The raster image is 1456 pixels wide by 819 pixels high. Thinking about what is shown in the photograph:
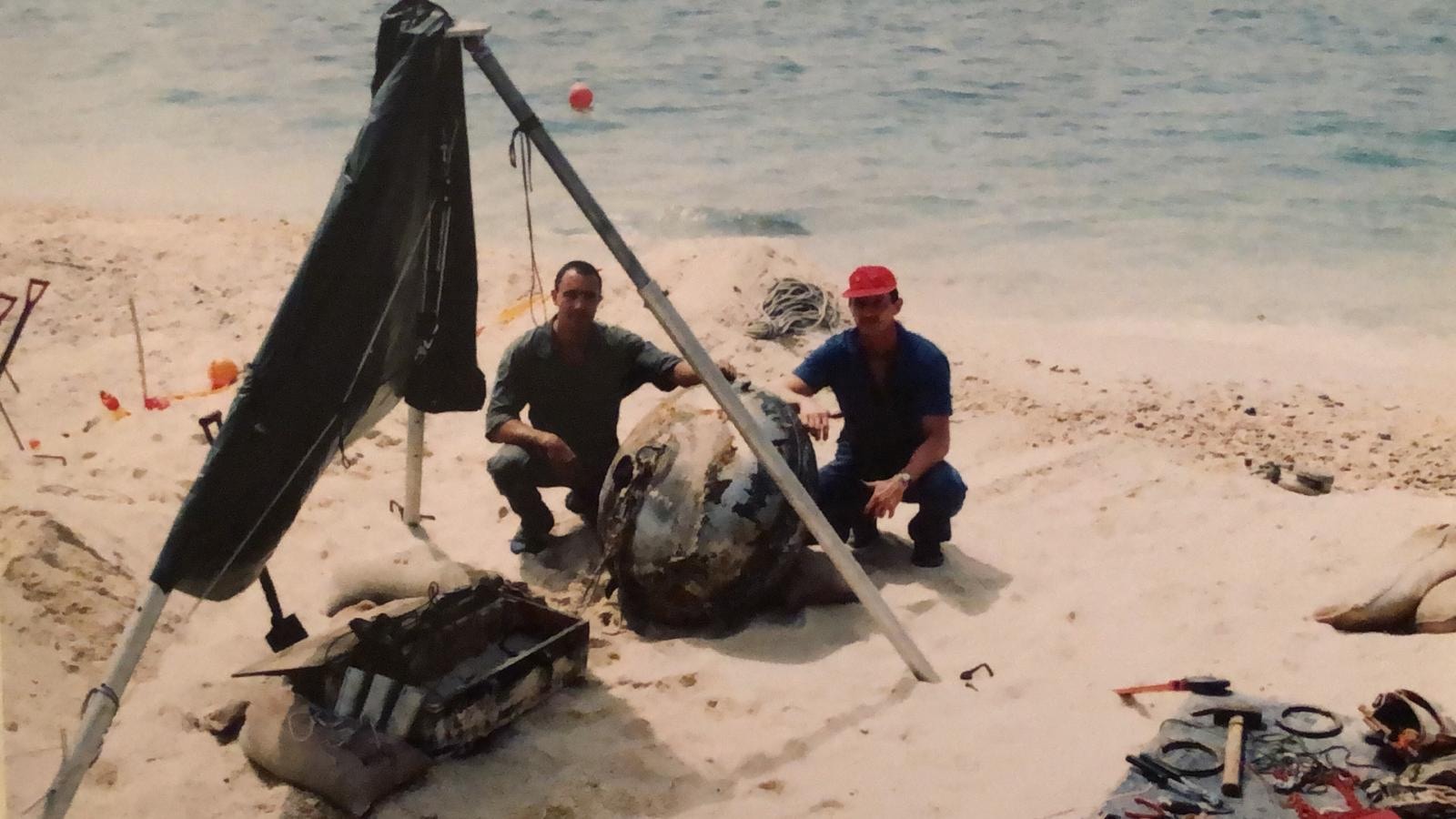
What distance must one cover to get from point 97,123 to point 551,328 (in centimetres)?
1110

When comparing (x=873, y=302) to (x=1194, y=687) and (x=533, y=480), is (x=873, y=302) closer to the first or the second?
(x=533, y=480)

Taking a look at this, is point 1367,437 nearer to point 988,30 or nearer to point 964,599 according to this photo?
point 964,599

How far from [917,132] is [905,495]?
1189 centimetres

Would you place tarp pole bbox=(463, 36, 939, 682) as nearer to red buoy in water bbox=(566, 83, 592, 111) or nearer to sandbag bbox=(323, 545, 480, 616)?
sandbag bbox=(323, 545, 480, 616)

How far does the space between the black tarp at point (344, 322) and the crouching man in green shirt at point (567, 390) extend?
90cm

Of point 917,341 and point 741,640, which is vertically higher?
point 917,341

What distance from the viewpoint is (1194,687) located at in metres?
3.81

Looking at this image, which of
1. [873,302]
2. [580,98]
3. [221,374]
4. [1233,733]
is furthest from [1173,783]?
[580,98]

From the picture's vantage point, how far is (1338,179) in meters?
13.3

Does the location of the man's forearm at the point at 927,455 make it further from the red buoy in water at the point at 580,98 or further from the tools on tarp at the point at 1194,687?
the red buoy in water at the point at 580,98

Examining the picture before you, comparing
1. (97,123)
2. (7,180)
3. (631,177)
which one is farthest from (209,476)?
(97,123)

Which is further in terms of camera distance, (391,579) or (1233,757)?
(391,579)

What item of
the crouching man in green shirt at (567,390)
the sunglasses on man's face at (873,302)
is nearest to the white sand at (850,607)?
the crouching man in green shirt at (567,390)

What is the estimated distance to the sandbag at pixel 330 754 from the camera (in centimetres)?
332
